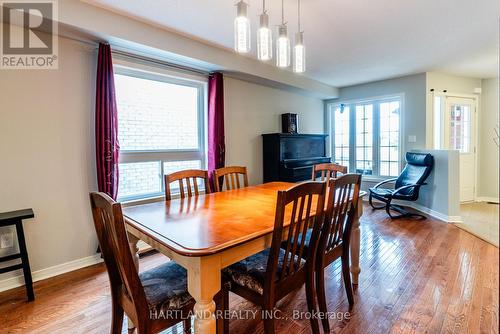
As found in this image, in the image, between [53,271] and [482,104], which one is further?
[482,104]

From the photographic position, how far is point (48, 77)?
2387 mm

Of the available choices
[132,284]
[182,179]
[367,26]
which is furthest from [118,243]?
[367,26]

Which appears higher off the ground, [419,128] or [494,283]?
[419,128]

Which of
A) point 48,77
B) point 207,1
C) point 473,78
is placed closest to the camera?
point 207,1

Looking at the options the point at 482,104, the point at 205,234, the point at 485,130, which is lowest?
the point at 205,234

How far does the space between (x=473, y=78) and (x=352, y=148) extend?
2529 mm

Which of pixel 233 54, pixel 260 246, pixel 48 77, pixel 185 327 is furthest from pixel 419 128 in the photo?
pixel 48 77

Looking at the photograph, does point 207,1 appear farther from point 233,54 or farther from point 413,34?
point 413,34

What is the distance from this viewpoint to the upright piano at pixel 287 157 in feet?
13.8

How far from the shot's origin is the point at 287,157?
4398 millimetres

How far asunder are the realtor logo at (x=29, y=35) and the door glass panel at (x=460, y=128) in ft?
20.0

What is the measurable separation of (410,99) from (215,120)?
3.66 metres


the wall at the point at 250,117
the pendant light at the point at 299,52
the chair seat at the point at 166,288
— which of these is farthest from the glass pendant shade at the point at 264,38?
the wall at the point at 250,117

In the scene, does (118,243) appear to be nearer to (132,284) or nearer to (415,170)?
(132,284)
